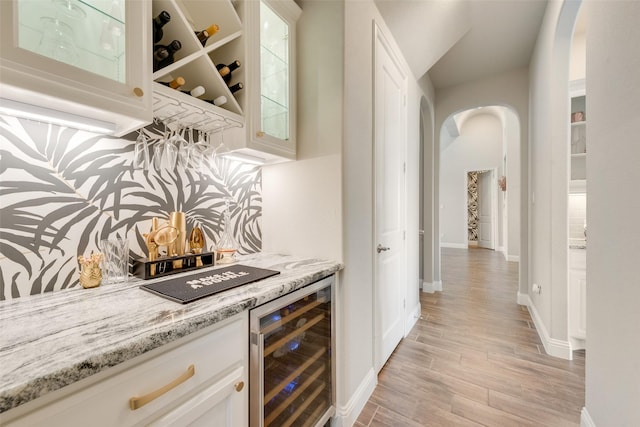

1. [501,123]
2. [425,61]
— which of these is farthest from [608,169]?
[501,123]

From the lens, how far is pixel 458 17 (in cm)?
249

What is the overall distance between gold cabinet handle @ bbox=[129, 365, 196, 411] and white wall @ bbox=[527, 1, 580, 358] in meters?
2.74

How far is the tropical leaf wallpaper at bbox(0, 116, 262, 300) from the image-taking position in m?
0.91

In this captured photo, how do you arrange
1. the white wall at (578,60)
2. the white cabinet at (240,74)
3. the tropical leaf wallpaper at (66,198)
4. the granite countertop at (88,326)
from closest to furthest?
the granite countertop at (88,326), the tropical leaf wallpaper at (66,198), the white cabinet at (240,74), the white wall at (578,60)

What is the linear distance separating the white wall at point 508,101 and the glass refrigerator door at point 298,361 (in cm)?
317

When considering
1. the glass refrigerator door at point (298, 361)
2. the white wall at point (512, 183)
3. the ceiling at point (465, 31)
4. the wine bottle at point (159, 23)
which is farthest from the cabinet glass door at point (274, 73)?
the white wall at point (512, 183)

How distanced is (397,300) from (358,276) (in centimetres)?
96

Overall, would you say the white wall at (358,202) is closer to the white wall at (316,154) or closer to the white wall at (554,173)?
the white wall at (316,154)

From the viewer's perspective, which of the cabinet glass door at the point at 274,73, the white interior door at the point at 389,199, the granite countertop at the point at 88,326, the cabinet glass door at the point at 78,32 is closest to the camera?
the granite countertop at the point at 88,326

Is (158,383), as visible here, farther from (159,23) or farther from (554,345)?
(554,345)

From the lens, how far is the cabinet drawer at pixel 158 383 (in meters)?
0.55

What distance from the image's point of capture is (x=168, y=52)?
111cm

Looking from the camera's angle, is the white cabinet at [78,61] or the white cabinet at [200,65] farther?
the white cabinet at [200,65]

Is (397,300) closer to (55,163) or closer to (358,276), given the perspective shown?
(358,276)
